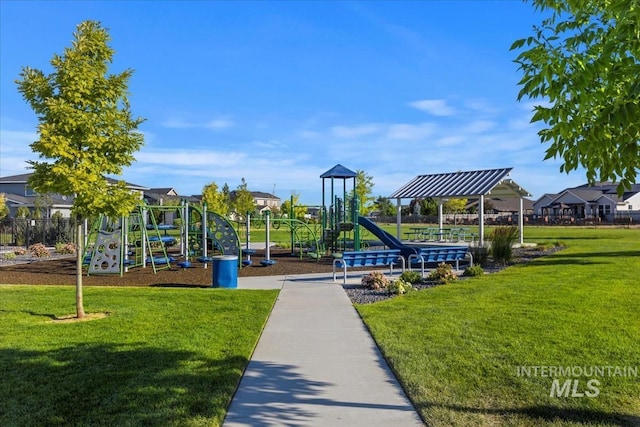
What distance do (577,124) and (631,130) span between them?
0.34m

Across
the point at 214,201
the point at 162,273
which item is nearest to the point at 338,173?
the point at 162,273

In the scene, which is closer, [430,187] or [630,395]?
[630,395]

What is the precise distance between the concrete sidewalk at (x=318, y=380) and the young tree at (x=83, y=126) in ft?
12.5

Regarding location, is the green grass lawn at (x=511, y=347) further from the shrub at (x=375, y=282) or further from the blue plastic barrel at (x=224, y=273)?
the blue plastic barrel at (x=224, y=273)

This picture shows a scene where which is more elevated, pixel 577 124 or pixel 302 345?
→ pixel 577 124

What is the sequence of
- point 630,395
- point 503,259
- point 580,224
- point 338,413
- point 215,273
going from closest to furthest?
point 338,413 → point 630,395 → point 215,273 → point 503,259 → point 580,224

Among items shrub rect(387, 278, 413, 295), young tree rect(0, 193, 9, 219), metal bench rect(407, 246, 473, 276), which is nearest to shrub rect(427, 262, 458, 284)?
shrub rect(387, 278, 413, 295)

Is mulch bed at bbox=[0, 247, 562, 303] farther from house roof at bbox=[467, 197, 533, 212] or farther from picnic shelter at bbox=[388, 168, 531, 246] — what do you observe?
house roof at bbox=[467, 197, 533, 212]

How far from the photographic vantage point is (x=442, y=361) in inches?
233

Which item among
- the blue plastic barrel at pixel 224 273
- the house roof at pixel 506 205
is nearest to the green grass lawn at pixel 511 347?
the blue plastic barrel at pixel 224 273

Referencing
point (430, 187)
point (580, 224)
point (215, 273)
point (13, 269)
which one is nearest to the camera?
point (215, 273)

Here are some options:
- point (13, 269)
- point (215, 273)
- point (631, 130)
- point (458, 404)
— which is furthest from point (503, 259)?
point (13, 269)

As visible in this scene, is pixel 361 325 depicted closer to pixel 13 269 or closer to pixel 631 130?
pixel 631 130

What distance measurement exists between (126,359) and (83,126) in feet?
14.2
